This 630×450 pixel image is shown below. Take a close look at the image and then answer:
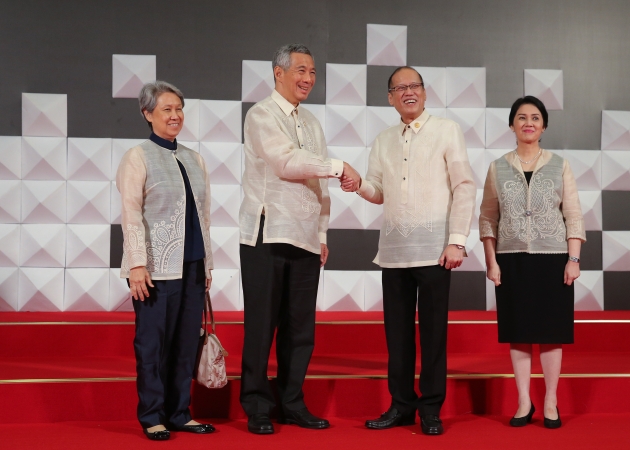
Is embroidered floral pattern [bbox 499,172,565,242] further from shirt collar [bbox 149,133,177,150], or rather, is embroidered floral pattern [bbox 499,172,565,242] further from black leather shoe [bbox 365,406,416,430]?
shirt collar [bbox 149,133,177,150]

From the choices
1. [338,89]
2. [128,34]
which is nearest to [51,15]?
[128,34]

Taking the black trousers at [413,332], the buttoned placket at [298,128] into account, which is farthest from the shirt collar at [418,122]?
the black trousers at [413,332]

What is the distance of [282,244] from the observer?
290 centimetres

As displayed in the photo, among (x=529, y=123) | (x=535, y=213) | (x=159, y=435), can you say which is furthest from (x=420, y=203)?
(x=159, y=435)

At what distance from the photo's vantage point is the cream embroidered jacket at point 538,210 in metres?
3.03

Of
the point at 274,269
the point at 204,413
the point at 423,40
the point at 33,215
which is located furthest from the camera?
the point at 423,40

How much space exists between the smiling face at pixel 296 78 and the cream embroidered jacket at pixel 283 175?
36 millimetres

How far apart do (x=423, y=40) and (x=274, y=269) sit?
2.63 metres

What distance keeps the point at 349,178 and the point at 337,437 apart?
3.49 feet

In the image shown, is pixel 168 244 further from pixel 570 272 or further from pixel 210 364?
pixel 570 272

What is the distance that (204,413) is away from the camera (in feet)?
10.4

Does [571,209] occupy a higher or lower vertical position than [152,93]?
lower

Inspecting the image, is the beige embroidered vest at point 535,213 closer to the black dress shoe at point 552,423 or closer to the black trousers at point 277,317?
the black dress shoe at point 552,423

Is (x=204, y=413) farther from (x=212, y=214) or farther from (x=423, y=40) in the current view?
(x=423, y=40)
